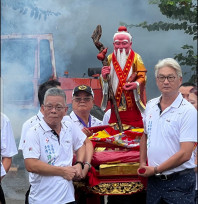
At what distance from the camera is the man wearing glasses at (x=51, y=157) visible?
4109 mm

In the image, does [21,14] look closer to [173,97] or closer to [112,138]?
[112,138]

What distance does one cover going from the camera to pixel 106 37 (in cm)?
835

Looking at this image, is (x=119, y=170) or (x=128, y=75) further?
(x=128, y=75)

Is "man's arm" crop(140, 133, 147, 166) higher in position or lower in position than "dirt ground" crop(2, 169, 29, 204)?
higher

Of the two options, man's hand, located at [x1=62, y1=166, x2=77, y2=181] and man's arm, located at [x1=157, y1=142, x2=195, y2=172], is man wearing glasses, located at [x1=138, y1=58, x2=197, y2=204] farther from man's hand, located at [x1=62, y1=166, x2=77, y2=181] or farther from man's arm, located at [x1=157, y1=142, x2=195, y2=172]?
man's hand, located at [x1=62, y1=166, x2=77, y2=181]

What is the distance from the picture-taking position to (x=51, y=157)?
13.7 feet

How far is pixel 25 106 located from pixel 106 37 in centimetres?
182

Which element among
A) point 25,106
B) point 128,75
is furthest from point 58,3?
point 128,75

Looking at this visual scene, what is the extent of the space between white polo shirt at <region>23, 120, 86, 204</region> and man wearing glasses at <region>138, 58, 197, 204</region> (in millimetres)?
633

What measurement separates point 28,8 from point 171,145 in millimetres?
4906

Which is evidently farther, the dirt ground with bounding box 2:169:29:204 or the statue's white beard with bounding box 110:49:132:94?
the dirt ground with bounding box 2:169:29:204

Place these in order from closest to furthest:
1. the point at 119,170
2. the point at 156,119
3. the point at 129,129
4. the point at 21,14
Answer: the point at 156,119, the point at 119,170, the point at 129,129, the point at 21,14

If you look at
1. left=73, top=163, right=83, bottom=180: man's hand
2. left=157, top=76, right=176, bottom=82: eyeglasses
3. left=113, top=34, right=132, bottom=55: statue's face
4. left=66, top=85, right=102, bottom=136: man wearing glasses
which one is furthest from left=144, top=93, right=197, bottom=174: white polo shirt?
left=113, top=34, right=132, bottom=55: statue's face

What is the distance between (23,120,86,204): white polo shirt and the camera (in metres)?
4.11
